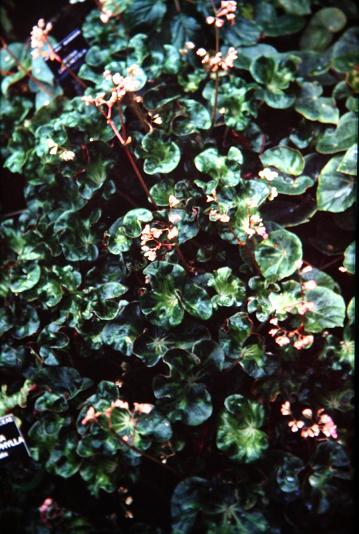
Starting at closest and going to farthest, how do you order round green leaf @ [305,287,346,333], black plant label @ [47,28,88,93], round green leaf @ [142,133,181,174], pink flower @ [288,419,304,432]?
pink flower @ [288,419,304,432], round green leaf @ [305,287,346,333], round green leaf @ [142,133,181,174], black plant label @ [47,28,88,93]

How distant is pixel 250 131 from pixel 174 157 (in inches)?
8.8

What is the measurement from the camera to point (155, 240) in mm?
1151

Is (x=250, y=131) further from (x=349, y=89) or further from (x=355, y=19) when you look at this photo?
(x=355, y=19)

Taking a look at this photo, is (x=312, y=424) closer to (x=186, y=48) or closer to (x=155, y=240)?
(x=155, y=240)

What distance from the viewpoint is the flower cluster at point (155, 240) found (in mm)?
1096

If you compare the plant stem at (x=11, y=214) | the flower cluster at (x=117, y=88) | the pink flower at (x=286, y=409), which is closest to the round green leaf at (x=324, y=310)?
the pink flower at (x=286, y=409)

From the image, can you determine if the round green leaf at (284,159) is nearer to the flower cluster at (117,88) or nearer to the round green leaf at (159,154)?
the round green leaf at (159,154)

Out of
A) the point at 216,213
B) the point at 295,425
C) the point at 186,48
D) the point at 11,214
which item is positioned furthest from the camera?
the point at 11,214

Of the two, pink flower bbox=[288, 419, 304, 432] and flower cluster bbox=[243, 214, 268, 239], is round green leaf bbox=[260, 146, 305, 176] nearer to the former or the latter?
flower cluster bbox=[243, 214, 268, 239]

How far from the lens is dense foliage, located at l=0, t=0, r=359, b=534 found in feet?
3.55

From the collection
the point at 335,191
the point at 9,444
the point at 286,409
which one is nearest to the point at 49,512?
the point at 9,444

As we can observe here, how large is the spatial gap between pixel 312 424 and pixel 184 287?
39 centimetres

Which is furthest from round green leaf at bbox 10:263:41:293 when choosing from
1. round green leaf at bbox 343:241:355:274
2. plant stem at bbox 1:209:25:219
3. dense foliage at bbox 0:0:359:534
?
round green leaf at bbox 343:241:355:274

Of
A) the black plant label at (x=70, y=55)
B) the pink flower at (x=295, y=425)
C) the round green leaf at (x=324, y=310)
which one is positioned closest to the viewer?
the pink flower at (x=295, y=425)
